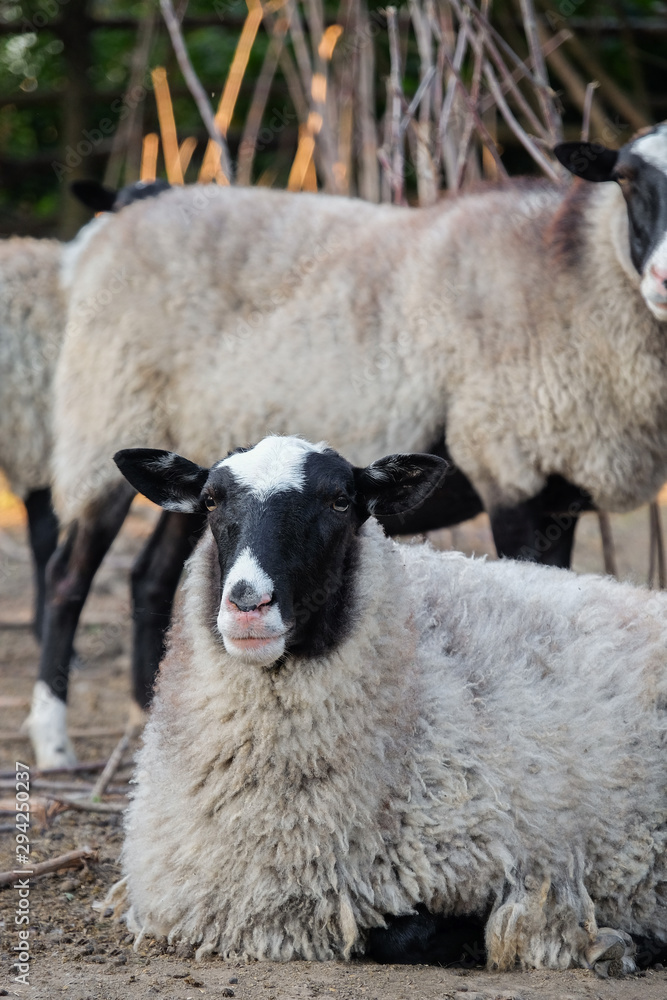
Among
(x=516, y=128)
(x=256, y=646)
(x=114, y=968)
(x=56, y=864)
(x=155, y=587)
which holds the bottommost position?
(x=155, y=587)

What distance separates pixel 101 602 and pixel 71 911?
4.72m

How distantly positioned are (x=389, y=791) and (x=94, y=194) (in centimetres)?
454

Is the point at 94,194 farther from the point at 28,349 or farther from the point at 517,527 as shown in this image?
the point at 517,527

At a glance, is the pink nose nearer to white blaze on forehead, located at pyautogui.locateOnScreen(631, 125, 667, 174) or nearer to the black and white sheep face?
the black and white sheep face

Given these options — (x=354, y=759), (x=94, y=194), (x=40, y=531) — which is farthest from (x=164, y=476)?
(x=94, y=194)

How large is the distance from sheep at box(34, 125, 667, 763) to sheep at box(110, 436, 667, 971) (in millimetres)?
1403

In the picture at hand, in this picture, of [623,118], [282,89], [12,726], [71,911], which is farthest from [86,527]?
[282,89]

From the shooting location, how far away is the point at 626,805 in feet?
10.4

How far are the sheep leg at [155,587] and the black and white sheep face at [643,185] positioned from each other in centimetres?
234

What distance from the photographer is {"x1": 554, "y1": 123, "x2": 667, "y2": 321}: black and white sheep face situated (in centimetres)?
416

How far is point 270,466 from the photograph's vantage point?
3.05 m

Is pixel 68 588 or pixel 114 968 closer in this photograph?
pixel 114 968

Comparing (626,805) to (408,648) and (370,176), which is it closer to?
(408,648)

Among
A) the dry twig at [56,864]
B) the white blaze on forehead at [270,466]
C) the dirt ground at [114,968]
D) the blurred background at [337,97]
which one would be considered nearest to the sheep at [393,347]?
the blurred background at [337,97]
